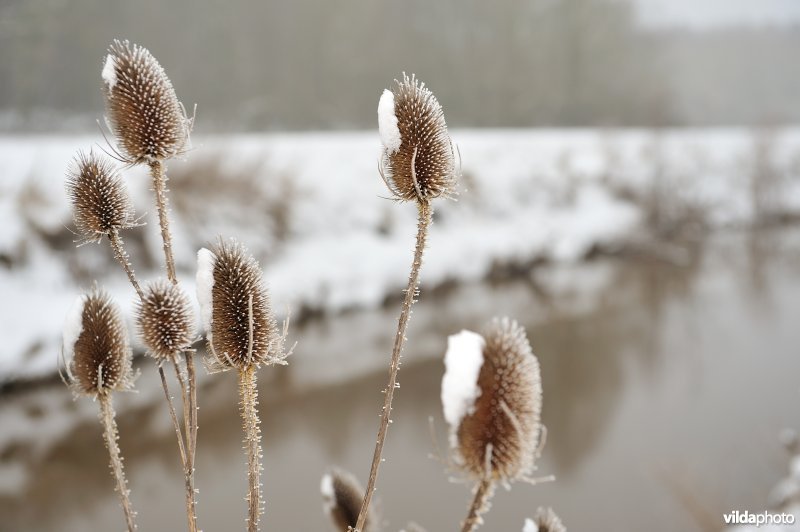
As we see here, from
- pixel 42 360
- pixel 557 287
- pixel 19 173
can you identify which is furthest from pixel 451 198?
pixel 557 287

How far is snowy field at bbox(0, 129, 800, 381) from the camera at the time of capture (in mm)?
7922

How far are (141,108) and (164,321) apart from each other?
33 cm

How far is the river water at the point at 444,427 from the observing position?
4992mm

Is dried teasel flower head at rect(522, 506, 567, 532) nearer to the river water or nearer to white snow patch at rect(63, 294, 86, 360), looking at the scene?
white snow patch at rect(63, 294, 86, 360)

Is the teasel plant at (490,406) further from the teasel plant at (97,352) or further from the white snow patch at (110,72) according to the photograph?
the white snow patch at (110,72)

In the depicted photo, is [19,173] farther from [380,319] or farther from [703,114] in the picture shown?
[703,114]

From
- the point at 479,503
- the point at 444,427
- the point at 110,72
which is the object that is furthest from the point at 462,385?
the point at 444,427

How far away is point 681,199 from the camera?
15.2 metres

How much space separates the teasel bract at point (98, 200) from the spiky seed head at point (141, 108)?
0.05 meters

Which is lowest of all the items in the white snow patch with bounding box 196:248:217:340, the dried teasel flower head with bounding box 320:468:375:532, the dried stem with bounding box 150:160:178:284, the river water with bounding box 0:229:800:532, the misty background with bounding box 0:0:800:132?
the river water with bounding box 0:229:800:532

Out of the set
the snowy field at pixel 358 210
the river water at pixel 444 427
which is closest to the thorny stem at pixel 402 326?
the river water at pixel 444 427

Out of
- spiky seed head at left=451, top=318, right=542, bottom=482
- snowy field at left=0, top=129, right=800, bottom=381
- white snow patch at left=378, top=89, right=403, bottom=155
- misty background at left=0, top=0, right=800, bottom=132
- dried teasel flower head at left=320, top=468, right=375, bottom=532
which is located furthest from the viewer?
misty background at left=0, top=0, right=800, bottom=132

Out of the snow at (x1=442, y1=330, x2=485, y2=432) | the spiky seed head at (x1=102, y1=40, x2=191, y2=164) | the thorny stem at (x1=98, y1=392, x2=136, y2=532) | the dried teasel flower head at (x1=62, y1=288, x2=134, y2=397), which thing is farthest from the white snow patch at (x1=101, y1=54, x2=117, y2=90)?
the snow at (x1=442, y1=330, x2=485, y2=432)

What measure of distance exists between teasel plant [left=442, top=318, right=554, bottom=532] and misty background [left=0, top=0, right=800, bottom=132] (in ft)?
56.2
